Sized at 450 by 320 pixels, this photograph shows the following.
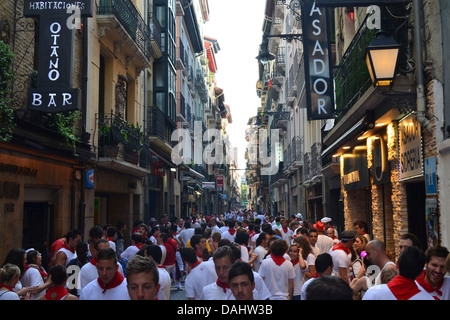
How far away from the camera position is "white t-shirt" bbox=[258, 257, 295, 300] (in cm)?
712

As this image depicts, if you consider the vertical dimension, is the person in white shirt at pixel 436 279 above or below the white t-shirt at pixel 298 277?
above

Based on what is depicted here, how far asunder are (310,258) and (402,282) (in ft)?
14.2

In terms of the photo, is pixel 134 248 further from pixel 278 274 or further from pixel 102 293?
pixel 102 293

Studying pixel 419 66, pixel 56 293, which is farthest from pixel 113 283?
pixel 419 66

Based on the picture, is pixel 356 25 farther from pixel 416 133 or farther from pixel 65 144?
pixel 65 144

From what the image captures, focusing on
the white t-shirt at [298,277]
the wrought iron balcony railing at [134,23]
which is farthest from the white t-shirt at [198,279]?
the wrought iron balcony railing at [134,23]

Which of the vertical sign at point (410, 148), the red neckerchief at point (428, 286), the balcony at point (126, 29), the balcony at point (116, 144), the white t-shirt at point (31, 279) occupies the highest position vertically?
the balcony at point (126, 29)

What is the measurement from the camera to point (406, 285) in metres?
4.24

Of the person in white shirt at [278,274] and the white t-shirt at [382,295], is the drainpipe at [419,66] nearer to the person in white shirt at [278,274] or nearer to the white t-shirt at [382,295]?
the person in white shirt at [278,274]

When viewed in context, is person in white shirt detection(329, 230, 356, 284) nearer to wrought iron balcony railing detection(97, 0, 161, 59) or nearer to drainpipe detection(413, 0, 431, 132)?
drainpipe detection(413, 0, 431, 132)

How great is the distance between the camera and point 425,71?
866cm

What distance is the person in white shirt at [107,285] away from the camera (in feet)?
15.8

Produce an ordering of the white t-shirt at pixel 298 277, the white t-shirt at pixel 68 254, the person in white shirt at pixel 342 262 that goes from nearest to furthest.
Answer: the person in white shirt at pixel 342 262 < the white t-shirt at pixel 298 277 < the white t-shirt at pixel 68 254

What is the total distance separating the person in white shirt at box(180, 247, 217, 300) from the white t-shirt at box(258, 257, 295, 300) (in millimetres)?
804
